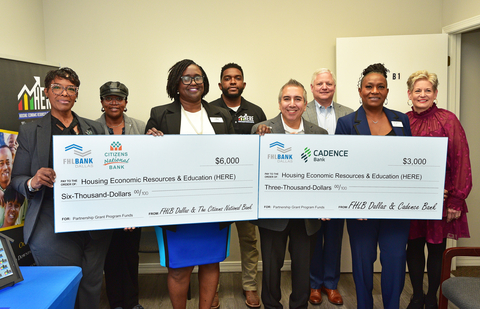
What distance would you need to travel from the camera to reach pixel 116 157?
1848 millimetres

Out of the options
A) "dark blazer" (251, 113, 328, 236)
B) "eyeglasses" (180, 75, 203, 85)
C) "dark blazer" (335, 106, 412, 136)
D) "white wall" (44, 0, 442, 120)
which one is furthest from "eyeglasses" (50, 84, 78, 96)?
"dark blazer" (335, 106, 412, 136)

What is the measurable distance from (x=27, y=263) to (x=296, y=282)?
218 cm

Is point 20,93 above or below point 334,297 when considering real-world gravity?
above

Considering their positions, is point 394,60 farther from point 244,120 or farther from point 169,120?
point 169,120

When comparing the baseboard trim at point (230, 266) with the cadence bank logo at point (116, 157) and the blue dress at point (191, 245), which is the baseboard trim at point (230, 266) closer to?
the blue dress at point (191, 245)

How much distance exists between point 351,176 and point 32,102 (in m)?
2.59

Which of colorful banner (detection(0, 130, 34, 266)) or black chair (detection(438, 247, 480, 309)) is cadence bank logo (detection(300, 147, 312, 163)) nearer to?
black chair (detection(438, 247, 480, 309))

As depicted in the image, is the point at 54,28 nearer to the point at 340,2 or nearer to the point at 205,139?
the point at 205,139

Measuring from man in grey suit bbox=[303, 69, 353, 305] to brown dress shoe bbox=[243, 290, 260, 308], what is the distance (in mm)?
478

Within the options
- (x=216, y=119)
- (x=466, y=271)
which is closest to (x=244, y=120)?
(x=216, y=119)

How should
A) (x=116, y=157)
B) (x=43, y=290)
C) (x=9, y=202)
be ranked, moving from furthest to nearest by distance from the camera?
(x=9, y=202) < (x=116, y=157) < (x=43, y=290)

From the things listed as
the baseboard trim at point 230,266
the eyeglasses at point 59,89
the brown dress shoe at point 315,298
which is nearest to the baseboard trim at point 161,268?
the baseboard trim at point 230,266

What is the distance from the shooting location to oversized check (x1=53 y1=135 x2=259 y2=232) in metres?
1.80

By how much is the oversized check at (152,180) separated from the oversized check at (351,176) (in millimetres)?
158
